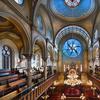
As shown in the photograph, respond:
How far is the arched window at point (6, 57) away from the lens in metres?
27.5

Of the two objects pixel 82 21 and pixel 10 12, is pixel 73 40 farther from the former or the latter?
pixel 10 12

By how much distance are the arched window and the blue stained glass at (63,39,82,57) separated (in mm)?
16366

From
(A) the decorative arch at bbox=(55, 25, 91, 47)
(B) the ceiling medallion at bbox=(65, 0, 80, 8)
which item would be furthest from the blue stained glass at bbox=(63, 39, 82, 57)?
(B) the ceiling medallion at bbox=(65, 0, 80, 8)

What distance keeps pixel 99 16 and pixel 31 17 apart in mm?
12620

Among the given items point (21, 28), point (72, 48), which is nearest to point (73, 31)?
point (72, 48)

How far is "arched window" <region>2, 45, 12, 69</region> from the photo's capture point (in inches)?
1082

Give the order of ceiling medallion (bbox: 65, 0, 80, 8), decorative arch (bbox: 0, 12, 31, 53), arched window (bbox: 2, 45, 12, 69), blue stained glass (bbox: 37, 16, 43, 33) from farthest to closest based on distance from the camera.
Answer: ceiling medallion (bbox: 65, 0, 80, 8), arched window (bbox: 2, 45, 12, 69), blue stained glass (bbox: 37, 16, 43, 33), decorative arch (bbox: 0, 12, 31, 53)

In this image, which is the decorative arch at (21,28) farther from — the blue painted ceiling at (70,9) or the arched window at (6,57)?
the blue painted ceiling at (70,9)

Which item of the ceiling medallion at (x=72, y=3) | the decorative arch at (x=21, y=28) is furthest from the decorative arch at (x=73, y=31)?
the decorative arch at (x=21, y=28)

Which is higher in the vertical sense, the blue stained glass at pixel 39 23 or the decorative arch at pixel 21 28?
the blue stained glass at pixel 39 23

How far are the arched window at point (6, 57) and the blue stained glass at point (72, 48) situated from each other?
16366 mm

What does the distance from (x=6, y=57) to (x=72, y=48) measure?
59.2 ft

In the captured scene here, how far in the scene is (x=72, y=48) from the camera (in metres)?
41.8

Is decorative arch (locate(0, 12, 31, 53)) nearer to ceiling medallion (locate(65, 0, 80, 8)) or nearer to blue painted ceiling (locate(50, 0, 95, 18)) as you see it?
blue painted ceiling (locate(50, 0, 95, 18))
